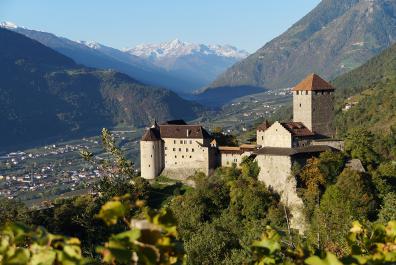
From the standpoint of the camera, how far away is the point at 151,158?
67.9 meters

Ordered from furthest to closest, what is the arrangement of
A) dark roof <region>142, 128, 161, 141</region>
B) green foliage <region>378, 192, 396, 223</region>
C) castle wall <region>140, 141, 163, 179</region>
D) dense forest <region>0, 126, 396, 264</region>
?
castle wall <region>140, 141, 163, 179</region> → dark roof <region>142, 128, 161, 141</region> → green foliage <region>378, 192, 396, 223</region> → dense forest <region>0, 126, 396, 264</region>

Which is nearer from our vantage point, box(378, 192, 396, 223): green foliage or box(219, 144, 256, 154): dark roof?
box(378, 192, 396, 223): green foliage

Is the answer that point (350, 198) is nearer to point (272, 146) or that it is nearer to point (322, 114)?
point (272, 146)

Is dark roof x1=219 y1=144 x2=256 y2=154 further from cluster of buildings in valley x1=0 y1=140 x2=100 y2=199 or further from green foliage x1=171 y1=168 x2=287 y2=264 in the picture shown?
cluster of buildings in valley x1=0 y1=140 x2=100 y2=199

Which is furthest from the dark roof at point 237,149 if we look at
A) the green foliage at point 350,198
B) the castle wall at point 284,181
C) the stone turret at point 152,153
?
the green foliage at point 350,198

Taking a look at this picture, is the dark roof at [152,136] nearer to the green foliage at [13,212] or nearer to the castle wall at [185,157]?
the castle wall at [185,157]

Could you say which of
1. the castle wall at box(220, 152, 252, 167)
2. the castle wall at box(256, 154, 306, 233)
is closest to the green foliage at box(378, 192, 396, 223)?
the castle wall at box(256, 154, 306, 233)

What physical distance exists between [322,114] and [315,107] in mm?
877

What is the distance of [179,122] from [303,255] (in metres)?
65.3

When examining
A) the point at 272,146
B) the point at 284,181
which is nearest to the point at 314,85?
the point at 272,146

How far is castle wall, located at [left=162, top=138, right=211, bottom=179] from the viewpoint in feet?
213

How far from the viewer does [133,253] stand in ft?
20.5

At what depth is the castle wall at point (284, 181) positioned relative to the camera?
5112cm

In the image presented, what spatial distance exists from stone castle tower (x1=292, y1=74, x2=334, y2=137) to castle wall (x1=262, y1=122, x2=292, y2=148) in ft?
12.7
